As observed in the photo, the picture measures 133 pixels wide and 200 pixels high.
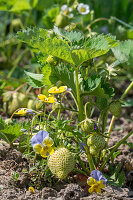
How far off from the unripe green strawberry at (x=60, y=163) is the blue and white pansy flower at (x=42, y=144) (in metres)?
0.02

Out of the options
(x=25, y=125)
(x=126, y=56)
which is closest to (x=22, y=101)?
(x=25, y=125)

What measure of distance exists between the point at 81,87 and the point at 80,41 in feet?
0.53

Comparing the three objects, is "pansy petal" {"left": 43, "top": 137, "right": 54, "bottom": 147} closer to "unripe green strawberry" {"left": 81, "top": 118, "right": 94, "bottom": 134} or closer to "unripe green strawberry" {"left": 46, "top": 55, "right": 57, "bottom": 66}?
"unripe green strawberry" {"left": 81, "top": 118, "right": 94, "bottom": 134}

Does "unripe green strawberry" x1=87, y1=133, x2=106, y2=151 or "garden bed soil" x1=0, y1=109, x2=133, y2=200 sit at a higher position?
"unripe green strawberry" x1=87, y1=133, x2=106, y2=151

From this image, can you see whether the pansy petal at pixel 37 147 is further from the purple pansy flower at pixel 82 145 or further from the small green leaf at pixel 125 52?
the small green leaf at pixel 125 52

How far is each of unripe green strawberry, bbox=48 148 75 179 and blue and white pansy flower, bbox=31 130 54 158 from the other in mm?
23

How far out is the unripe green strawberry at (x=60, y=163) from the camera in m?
0.96

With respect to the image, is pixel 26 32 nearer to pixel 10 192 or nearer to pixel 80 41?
pixel 80 41

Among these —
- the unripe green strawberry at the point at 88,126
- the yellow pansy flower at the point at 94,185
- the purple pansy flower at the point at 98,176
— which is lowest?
the yellow pansy flower at the point at 94,185

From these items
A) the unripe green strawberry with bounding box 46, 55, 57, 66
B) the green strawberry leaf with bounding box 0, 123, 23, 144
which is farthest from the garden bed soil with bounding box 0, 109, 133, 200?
the unripe green strawberry with bounding box 46, 55, 57, 66

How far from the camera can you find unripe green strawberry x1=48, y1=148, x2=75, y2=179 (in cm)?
96

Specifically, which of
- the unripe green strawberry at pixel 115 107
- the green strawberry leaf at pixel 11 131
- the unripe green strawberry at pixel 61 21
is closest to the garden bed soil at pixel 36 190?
the green strawberry leaf at pixel 11 131

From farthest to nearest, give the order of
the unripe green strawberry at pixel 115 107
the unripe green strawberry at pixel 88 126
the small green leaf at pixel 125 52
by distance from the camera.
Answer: the small green leaf at pixel 125 52 < the unripe green strawberry at pixel 115 107 < the unripe green strawberry at pixel 88 126

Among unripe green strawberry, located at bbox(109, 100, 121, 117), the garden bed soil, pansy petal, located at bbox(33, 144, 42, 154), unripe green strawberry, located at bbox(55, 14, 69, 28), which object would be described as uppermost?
unripe green strawberry, located at bbox(55, 14, 69, 28)
